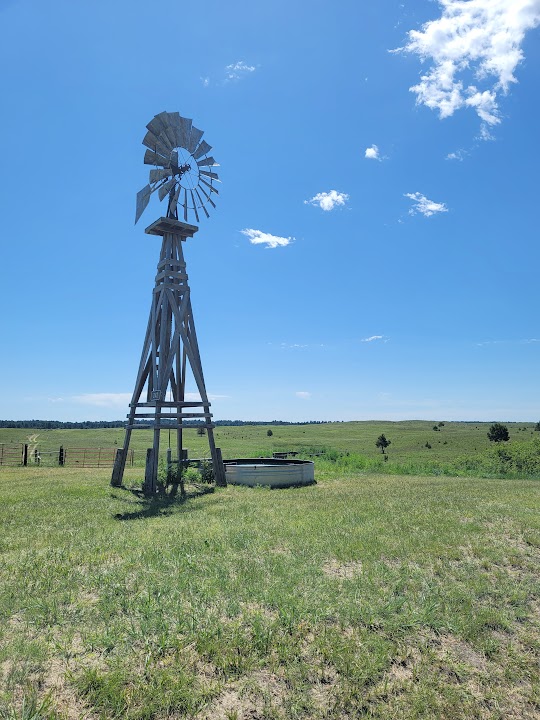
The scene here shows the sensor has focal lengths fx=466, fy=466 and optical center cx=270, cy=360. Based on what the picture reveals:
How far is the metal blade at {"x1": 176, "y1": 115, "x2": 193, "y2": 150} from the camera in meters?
20.0

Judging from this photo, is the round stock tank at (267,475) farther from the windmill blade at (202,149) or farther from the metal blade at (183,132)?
the metal blade at (183,132)

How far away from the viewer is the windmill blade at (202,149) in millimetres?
20675

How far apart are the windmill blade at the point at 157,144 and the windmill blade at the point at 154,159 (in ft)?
0.60

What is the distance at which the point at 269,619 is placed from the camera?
6.26 m

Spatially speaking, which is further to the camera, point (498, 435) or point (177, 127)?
point (498, 435)

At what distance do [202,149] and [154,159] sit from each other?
2.22 meters

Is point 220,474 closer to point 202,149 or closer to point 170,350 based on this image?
point 170,350

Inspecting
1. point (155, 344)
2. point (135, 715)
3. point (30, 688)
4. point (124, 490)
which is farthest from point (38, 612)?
point (155, 344)

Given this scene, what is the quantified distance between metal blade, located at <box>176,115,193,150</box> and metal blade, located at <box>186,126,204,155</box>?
0.45 ft

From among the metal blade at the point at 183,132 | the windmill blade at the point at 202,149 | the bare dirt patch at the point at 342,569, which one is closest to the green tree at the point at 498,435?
the windmill blade at the point at 202,149

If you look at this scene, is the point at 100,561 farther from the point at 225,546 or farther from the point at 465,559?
the point at 465,559

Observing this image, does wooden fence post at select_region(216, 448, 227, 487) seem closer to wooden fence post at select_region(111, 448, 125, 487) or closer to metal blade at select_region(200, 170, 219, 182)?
wooden fence post at select_region(111, 448, 125, 487)

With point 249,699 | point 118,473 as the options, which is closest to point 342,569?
point 249,699

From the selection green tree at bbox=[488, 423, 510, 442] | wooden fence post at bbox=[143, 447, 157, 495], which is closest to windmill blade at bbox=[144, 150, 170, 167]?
wooden fence post at bbox=[143, 447, 157, 495]
